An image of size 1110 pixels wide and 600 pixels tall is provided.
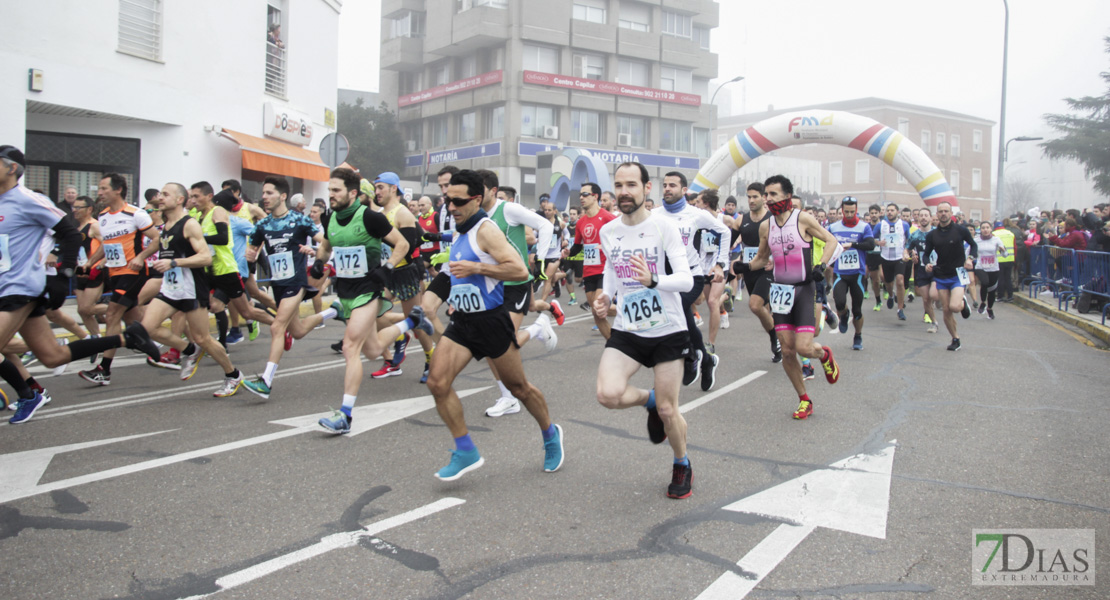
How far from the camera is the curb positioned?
40.2 ft

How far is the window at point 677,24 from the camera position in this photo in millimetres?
54938

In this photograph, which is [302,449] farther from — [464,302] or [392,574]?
[392,574]

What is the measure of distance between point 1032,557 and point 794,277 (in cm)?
347

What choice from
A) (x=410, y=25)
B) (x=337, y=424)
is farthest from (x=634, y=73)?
(x=337, y=424)

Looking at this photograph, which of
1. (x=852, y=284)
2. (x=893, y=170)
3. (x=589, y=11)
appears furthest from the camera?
(x=893, y=170)

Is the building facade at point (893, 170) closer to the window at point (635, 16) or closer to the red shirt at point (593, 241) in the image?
the window at point (635, 16)

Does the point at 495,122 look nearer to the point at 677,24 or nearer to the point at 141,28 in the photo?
the point at 677,24

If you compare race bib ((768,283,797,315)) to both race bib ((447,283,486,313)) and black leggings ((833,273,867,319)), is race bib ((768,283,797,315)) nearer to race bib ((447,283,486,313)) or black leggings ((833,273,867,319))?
race bib ((447,283,486,313))

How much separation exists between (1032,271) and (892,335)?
35.9 feet

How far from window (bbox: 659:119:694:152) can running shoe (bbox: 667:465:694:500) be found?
168 ft

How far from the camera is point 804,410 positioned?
253 inches

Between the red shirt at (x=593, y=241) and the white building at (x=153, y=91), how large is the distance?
967 centimetres

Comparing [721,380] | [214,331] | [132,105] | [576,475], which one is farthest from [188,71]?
[576,475]

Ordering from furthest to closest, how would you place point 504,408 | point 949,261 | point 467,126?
point 467,126, point 949,261, point 504,408
